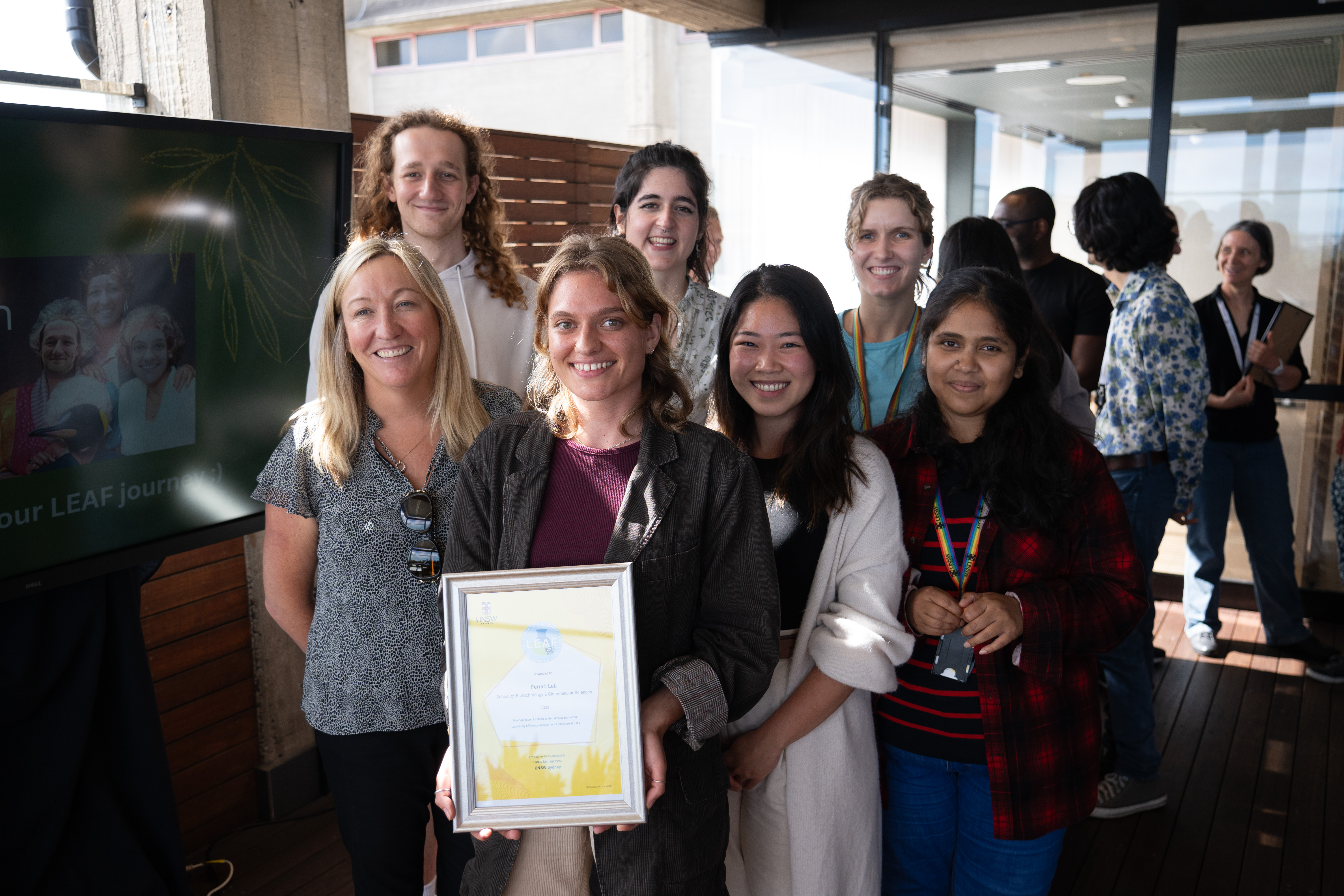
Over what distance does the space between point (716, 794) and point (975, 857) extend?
0.57m

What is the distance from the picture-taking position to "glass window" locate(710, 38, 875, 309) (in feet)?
18.1

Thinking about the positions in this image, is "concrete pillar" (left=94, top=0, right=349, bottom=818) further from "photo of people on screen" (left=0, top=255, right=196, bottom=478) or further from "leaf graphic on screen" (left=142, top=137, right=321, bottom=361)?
"photo of people on screen" (left=0, top=255, right=196, bottom=478)

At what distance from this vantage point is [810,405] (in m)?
1.78

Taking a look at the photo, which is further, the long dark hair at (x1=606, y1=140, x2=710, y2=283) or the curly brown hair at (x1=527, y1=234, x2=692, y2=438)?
the long dark hair at (x1=606, y1=140, x2=710, y2=283)

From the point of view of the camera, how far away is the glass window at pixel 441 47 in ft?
62.4

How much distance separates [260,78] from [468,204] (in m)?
0.75

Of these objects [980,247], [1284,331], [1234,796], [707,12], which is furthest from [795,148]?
[1234,796]

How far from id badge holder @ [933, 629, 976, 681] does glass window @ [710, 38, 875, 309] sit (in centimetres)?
385

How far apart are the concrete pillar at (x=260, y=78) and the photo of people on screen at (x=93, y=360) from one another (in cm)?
71

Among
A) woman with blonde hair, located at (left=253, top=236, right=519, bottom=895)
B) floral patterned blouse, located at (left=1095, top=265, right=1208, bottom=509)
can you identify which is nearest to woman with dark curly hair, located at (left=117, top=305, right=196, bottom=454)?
woman with blonde hair, located at (left=253, top=236, right=519, bottom=895)

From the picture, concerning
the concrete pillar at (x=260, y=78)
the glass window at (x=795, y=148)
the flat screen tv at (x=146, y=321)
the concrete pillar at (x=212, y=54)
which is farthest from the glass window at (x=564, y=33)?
the flat screen tv at (x=146, y=321)

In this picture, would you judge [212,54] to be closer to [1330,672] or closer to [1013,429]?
[1013,429]

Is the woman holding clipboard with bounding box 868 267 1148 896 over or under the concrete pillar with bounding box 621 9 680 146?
under

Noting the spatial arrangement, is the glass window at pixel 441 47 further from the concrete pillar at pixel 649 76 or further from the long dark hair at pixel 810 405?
the long dark hair at pixel 810 405
